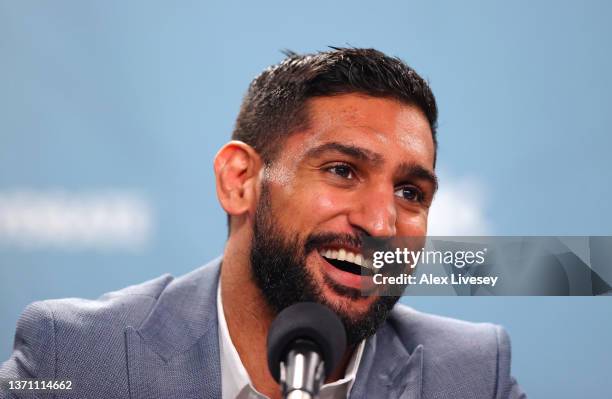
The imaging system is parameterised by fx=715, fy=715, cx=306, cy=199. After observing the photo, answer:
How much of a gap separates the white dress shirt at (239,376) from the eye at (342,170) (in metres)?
0.46

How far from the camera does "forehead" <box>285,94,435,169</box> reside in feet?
5.47

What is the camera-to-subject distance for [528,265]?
1790 millimetres

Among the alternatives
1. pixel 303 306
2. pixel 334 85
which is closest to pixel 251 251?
pixel 334 85

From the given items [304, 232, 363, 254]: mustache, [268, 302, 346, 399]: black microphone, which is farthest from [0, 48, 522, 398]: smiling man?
[268, 302, 346, 399]: black microphone

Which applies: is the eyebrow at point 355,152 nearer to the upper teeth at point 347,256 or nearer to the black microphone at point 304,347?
the upper teeth at point 347,256

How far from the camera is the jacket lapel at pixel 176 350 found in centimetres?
163

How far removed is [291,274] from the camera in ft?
5.43

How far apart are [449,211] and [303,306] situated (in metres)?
1.32

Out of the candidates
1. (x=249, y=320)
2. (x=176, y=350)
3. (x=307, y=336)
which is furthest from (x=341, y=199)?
(x=307, y=336)

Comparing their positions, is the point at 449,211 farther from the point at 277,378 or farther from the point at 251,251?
the point at 277,378

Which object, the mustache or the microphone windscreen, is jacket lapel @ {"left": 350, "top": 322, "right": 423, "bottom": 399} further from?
the microphone windscreen

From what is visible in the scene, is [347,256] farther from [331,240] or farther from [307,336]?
[307,336]

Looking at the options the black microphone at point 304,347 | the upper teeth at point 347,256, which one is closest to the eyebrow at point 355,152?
the upper teeth at point 347,256

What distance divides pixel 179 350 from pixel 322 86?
73 cm
